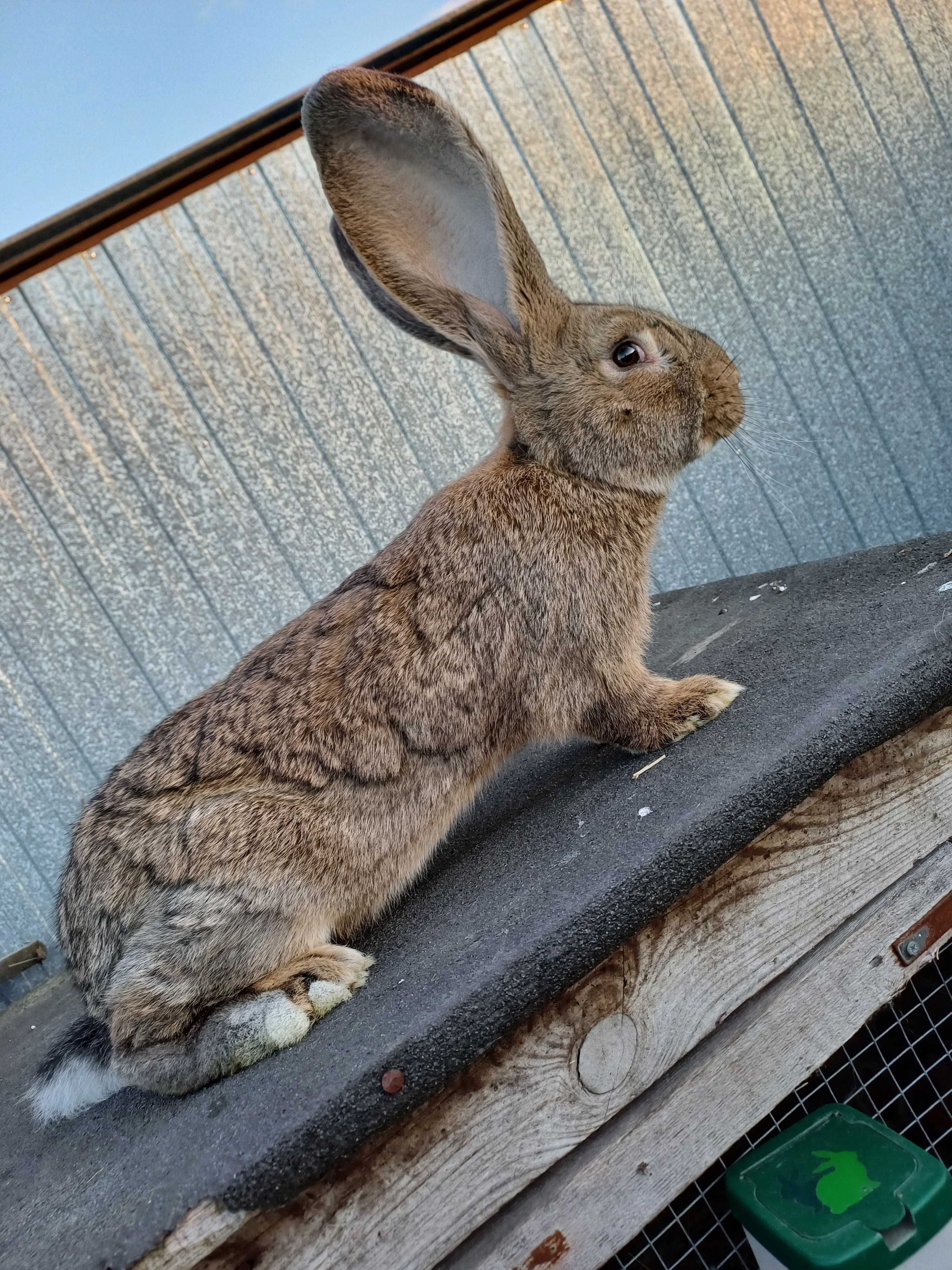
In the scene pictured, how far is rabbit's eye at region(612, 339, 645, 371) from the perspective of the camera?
1.85 m

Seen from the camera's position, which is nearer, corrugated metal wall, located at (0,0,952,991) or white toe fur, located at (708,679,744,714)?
white toe fur, located at (708,679,744,714)

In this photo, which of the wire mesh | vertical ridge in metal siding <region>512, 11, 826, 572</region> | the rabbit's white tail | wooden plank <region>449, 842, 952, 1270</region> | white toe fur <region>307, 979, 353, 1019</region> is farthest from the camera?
vertical ridge in metal siding <region>512, 11, 826, 572</region>

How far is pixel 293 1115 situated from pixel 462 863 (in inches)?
29.9

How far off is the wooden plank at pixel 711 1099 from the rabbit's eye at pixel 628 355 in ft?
3.41

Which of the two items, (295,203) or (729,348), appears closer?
(295,203)

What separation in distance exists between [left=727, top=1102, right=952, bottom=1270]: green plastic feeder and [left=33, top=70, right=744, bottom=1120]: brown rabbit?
710 millimetres

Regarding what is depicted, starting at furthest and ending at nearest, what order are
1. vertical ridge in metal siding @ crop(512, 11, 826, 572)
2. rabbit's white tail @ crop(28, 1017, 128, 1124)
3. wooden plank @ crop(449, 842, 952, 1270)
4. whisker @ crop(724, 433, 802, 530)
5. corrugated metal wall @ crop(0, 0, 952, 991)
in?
whisker @ crop(724, 433, 802, 530)
vertical ridge in metal siding @ crop(512, 11, 826, 572)
corrugated metal wall @ crop(0, 0, 952, 991)
rabbit's white tail @ crop(28, 1017, 128, 1124)
wooden plank @ crop(449, 842, 952, 1270)

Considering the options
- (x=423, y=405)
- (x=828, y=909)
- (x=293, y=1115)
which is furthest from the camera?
(x=423, y=405)

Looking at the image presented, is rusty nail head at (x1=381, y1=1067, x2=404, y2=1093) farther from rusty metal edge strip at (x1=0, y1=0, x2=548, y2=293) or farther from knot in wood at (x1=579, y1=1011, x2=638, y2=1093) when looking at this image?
rusty metal edge strip at (x1=0, y1=0, x2=548, y2=293)

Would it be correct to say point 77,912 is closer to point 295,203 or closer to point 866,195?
point 295,203

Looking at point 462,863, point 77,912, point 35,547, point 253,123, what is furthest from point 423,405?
point 77,912

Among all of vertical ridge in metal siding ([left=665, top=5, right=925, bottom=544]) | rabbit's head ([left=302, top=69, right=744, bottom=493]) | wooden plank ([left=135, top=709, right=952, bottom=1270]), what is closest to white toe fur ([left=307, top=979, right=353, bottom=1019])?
wooden plank ([left=135, top=709, right=952, bottom=1270])

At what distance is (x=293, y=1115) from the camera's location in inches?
44.5

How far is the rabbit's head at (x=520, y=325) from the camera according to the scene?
1.75 metres
